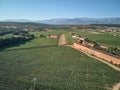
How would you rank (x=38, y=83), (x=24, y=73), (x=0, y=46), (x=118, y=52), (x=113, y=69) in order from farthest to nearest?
(x=0, y=46)
(x=118, y=52)
(x=113, y=69)
(x=24, y=73)
(x=38, y=83)

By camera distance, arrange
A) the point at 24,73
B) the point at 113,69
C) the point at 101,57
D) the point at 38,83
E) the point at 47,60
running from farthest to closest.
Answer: the point at 101,57 < the point at 47,60 < the point at 113,69 < the point at 24,73 < the point at 38,83

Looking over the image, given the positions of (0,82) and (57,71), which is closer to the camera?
(0,82)

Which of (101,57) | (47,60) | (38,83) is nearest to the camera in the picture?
(38,83)

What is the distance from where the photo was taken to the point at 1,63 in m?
37.3

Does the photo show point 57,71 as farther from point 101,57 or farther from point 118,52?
point 118,52

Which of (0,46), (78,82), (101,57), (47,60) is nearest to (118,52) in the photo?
(101,57)

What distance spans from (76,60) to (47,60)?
5.28 m

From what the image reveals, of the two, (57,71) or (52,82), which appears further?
(57,71)

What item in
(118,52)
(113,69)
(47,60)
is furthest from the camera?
(118,52)

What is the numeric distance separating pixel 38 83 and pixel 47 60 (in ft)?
48.7

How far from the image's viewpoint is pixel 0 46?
193ft

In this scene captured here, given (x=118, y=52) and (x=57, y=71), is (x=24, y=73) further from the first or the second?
(x=118, y=52)

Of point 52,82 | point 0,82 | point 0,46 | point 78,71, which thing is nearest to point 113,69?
point 78,71

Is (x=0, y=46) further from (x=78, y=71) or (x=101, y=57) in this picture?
(x=78, y=71)
